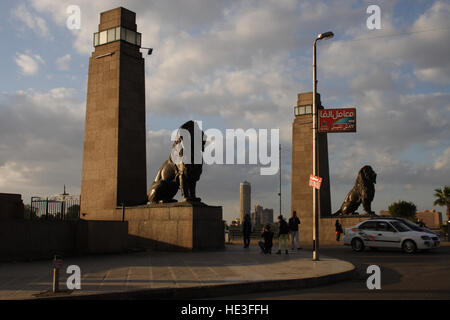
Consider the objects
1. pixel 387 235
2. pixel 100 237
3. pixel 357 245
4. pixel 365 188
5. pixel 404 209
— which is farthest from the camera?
pixel 404 209

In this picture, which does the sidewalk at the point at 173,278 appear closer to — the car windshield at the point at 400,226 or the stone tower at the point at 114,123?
the car windshield at the point at 400,226

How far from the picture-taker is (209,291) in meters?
8.53

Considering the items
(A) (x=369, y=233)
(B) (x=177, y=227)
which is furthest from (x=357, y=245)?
(B) (x=177, y=227)

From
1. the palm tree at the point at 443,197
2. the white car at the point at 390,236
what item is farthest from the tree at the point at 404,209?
the white car at the point at 390,236

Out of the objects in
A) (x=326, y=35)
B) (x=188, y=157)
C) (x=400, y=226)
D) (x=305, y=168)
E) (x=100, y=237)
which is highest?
(x=326, y=35)

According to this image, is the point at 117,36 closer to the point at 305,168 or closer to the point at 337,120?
the point at 337,120

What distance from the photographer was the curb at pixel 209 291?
7750mm

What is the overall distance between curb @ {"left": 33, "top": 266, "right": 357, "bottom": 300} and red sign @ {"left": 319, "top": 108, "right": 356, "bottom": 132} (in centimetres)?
572

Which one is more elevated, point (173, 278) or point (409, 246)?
point (173, 278)

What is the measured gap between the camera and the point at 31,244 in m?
14.8

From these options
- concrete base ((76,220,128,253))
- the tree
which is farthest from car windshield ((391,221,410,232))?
the tree

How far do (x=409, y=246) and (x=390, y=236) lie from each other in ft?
2.93

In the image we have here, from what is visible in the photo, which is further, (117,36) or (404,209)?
(404,209)
